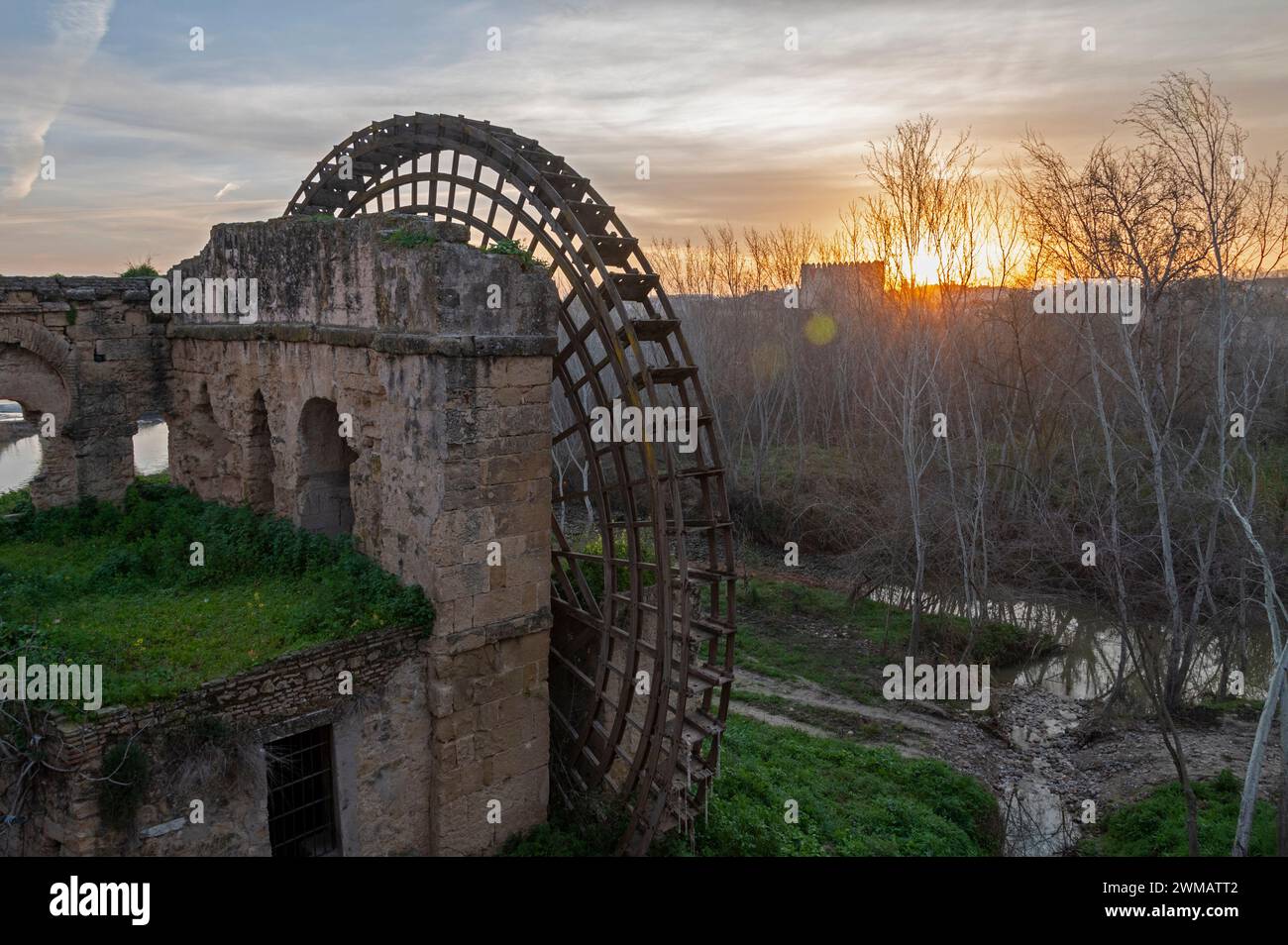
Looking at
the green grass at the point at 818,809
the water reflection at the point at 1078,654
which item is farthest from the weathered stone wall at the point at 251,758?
the water reflection at the point at 1078,654

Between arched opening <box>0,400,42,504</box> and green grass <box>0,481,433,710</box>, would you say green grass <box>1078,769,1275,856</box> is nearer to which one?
green grass <box>0,481,433,710</box>

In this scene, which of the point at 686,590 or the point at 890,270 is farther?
the point at 890,270

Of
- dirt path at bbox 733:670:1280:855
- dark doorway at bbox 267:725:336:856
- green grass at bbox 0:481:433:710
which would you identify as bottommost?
dirt path at bbox 733:670:1280:855

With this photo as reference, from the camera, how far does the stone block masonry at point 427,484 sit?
7520mm

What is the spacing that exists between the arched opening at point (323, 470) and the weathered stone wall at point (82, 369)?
11.7 feet

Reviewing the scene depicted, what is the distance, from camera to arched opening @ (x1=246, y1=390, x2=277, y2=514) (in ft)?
33.6

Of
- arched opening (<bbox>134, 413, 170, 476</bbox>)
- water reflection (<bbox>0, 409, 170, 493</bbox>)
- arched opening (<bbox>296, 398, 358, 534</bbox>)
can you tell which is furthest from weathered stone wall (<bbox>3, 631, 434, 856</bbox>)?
arched opening (<bbox>134, 413, 170, 476</bbox>)

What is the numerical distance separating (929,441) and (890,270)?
5.09 meters

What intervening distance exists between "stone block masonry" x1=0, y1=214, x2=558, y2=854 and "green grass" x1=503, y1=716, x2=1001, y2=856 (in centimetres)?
108

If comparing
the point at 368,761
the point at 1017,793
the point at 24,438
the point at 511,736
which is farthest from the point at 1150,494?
the point at 24,438

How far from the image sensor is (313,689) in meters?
7.25

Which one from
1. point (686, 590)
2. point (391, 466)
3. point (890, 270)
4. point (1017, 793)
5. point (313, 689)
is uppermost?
point (890, 270)

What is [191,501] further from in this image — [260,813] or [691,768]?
[691,768]

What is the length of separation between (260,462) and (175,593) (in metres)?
2.19
